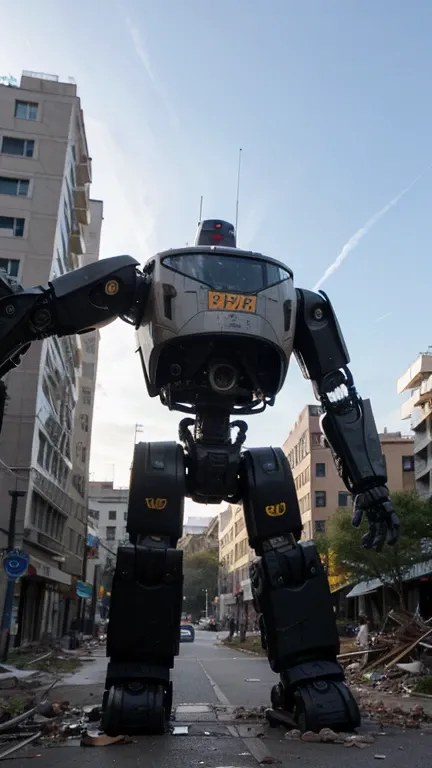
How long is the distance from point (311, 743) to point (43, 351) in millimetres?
25803

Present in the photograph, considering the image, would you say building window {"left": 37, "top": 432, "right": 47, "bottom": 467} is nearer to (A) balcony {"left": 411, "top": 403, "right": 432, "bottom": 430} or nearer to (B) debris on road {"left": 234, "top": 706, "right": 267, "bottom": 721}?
(A) balcony {"left": 411, "top": 403, "right": 432, "bottom": 430}

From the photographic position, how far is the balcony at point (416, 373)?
1737 inches

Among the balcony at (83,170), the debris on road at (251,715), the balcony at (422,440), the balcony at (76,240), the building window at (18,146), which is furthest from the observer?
the balcony at (422,440)

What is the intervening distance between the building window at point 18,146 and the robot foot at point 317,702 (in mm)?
31330

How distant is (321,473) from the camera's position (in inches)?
2082

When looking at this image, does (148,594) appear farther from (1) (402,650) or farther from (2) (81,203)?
(2) (81,203)

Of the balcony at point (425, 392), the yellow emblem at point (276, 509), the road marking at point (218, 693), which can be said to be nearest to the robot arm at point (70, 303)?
the yellow emblem at point (276, 509)

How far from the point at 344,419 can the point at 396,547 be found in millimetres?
22891

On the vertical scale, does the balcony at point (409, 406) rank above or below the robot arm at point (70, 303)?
Result: above

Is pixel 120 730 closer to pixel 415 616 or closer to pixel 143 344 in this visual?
pixel 143 344

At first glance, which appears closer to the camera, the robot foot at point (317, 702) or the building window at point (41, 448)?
the robot foot at point (317, 702)

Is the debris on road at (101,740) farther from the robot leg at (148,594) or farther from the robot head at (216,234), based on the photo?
the robot head at (216,234)

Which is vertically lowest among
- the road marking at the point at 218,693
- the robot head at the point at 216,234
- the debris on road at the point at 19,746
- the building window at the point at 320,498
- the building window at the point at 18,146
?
the road marking at the point at 218,693

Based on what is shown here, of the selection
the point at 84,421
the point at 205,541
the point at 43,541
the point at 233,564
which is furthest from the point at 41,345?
the point at 205,541
